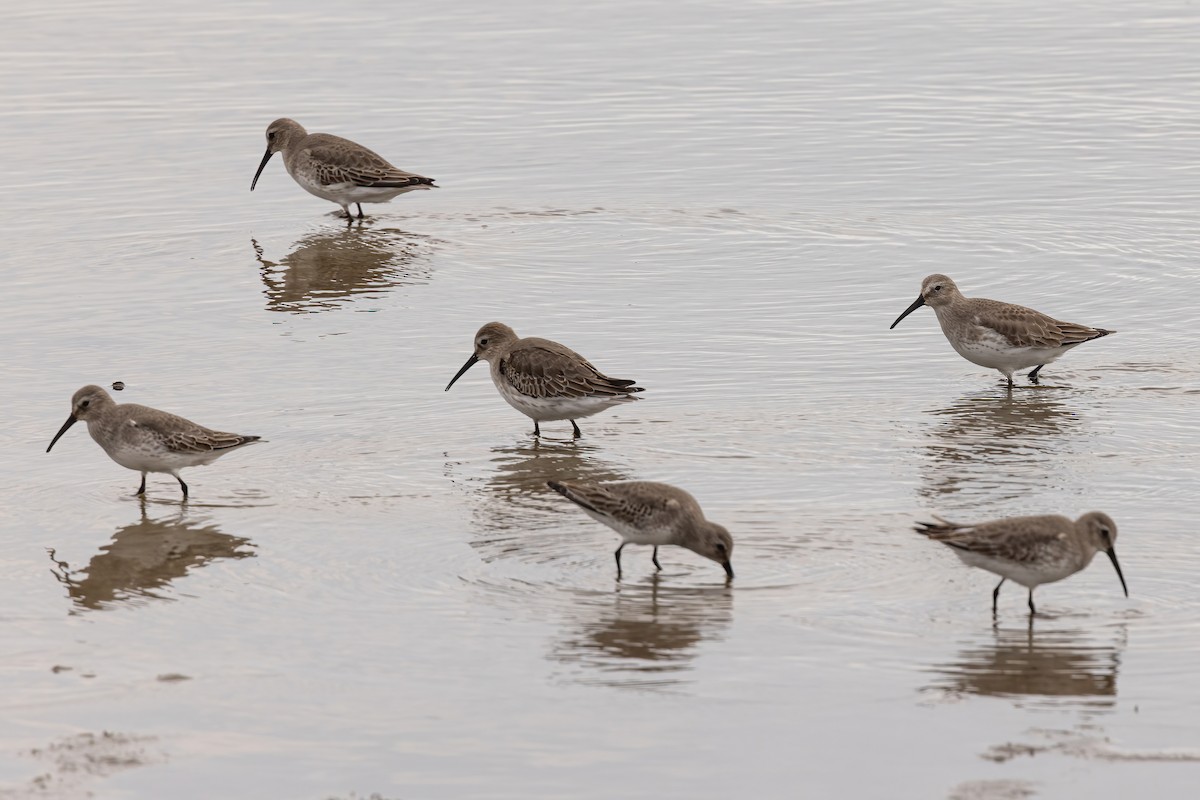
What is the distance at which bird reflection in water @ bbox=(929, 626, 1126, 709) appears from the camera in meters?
10.4

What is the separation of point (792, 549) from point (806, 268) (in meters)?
9.47

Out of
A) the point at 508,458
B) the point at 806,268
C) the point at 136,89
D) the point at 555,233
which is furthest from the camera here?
the point at 136,89

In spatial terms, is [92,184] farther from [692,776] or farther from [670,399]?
[692,776]

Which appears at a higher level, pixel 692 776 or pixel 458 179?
pixel 458 179

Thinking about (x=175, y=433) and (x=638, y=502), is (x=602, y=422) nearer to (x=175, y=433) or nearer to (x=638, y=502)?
(x=175, y=433)

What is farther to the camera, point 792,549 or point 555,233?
point 555,233

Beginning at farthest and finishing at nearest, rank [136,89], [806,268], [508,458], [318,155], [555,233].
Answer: [136,89] < [318,155] < [555,233] < [806,268] < [508,458]

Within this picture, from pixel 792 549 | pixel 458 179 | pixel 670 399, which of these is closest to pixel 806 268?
pixel 670 399

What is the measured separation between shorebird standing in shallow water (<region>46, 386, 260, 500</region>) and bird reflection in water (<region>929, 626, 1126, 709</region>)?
6517 millimetres

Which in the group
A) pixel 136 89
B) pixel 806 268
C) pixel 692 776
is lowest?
pixel 692 776

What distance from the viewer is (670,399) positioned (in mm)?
17047

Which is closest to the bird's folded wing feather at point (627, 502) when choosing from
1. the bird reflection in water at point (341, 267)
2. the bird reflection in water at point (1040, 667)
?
the bird reflection in water at point (1040, 667)

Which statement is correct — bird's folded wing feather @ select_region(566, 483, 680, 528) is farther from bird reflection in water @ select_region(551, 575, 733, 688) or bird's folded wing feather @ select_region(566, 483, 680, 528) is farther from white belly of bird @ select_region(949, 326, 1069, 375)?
white belly of bird @ select_region(949, 326, 1069, 375)

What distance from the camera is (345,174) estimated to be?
2508cm
